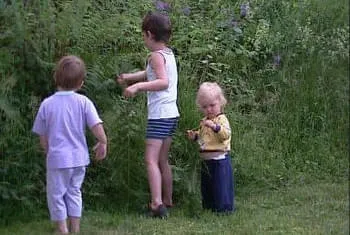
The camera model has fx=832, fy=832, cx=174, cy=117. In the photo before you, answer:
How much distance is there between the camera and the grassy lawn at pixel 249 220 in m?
5.80

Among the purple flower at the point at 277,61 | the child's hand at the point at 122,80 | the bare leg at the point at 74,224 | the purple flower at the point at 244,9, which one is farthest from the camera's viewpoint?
the purple flower at the point at 244,9

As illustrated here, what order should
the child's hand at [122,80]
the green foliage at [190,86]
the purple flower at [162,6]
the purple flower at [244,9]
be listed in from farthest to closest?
1. the purple flower at [244,9]
2. the purple flower at [162,6]
3. the child's hand at [122,80]
4. the green foliage at [190,86]

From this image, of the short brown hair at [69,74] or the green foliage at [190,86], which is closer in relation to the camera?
the short brown hair at [69,74]

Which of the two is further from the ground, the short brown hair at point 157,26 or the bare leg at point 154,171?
the short brown hair at point 157,26

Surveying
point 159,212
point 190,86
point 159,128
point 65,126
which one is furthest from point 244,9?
point 65,126

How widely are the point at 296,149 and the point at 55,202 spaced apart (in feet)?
9.21

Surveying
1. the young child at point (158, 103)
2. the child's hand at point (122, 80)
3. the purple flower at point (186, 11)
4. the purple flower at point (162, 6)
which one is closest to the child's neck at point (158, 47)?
the young child at point (158, 103)

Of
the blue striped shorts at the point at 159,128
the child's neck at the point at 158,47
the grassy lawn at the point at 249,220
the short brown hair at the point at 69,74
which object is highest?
the child's neck at the point at 158,47

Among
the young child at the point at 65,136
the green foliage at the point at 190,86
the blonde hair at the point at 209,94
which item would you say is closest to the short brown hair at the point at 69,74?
the young child at the point at 65,136

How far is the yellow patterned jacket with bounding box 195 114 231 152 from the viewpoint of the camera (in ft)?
21.0

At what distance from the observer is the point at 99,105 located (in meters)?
6.79

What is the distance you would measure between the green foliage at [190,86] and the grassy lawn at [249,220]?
23 centimetres

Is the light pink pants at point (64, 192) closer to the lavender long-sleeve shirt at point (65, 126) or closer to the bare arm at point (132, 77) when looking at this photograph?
the lavender long-sleeve shirt at point (65, 126)

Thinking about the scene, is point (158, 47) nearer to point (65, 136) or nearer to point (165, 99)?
point (165, 99)
